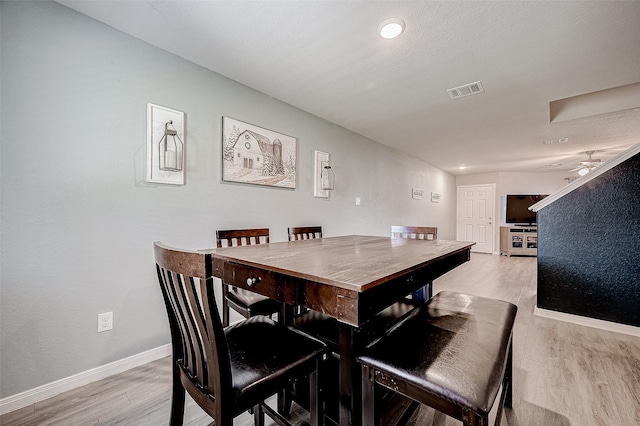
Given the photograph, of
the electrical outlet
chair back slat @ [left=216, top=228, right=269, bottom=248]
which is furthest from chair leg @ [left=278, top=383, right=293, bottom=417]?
the electrical outlet

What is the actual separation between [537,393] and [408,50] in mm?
2464

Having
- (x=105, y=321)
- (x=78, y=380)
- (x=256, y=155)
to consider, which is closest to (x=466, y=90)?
(x=256, y=155)

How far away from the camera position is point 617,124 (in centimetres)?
346

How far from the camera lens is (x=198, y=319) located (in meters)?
0.80

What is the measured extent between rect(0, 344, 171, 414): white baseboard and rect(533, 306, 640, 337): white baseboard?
3.64 metres

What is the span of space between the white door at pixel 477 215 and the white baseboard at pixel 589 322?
5.09m

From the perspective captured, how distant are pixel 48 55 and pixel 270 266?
1925mm

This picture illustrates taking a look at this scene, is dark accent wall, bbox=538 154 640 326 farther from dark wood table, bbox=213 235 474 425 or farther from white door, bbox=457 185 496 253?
white door, bbox=457 185 496 253

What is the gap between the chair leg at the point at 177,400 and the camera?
1.03 meters

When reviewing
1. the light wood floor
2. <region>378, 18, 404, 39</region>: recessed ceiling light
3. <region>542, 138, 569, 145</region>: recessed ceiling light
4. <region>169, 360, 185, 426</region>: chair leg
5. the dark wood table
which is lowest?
the light wood floor

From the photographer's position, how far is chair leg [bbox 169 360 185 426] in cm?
103

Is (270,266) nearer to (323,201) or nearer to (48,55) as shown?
(48,55)

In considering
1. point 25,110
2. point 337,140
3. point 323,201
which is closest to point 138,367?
point 25,110

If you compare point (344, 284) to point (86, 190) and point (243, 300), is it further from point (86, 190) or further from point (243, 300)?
point (86, 190)
